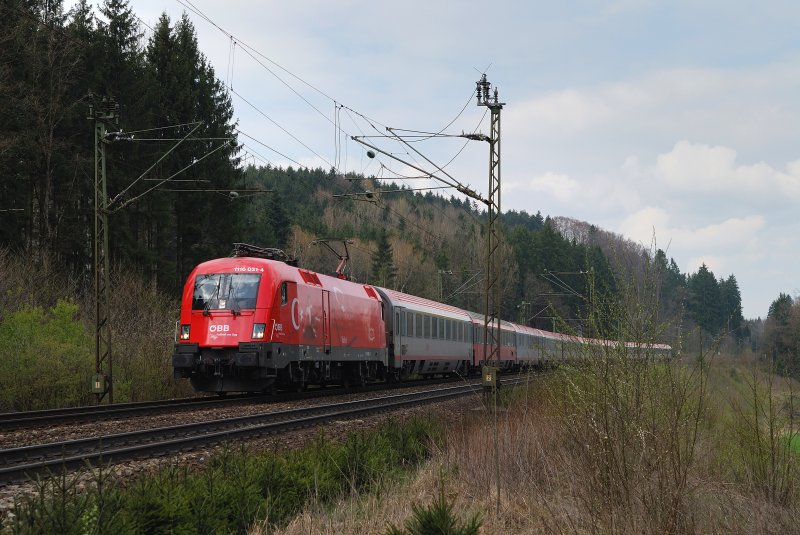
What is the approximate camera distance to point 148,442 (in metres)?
11.6

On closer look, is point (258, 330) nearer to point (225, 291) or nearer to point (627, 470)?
point (225, 291)

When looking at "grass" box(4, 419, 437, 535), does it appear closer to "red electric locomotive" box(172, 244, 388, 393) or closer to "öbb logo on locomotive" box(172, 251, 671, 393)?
"öbb logo on locomotive" box(172, 251, 671, 393)

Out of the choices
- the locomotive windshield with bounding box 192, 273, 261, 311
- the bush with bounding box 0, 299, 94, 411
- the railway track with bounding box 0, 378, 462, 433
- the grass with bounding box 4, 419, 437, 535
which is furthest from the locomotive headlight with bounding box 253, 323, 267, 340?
the grass with bounding box 4, 419, 437, 535

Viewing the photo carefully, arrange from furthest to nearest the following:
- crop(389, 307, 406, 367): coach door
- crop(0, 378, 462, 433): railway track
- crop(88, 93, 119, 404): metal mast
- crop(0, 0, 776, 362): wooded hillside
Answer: crop(0, 0, 776, 362): wooded hillside
crop(389, 307, 406, 367): coach door
crop(88, 93, 119, 404): metal mast
crop(0, 378, 462, 433): railway track

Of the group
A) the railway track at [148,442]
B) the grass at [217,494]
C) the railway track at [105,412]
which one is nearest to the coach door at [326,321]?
the railway track at [105,412]

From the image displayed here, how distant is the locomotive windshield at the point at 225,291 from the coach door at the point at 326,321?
3512 millimetres

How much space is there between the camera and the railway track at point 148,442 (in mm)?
8948

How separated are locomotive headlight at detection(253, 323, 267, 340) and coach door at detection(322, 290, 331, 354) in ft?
11.8

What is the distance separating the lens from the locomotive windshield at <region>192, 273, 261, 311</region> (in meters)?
19.0

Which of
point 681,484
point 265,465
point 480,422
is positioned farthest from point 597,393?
point 480,422

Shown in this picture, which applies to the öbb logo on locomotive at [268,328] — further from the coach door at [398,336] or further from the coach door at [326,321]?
the coach door at [398,336]

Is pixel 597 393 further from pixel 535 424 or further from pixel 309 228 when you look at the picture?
pixel 309 228

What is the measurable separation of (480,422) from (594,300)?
7.27 m

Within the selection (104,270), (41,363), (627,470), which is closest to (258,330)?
(104,270)
